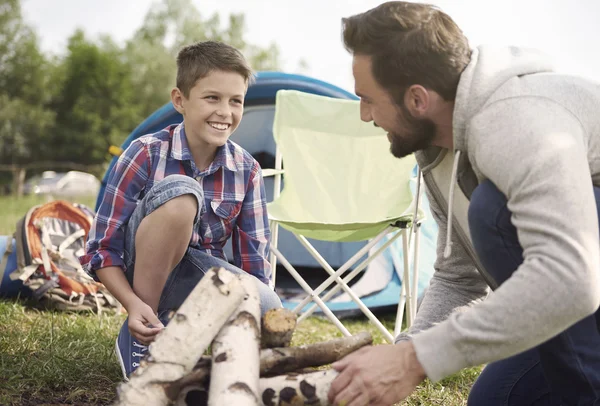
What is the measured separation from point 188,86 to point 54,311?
52.4 inches

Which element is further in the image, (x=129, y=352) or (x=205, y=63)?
(x=205, y=63)

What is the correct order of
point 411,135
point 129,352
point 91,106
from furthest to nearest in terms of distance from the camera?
point 91,106
point 129,352
point 411,135

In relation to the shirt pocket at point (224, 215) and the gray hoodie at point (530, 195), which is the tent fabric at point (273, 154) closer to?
the shirt pocket at point (224, 215)

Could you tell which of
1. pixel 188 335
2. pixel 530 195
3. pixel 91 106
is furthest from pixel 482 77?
pixel 91 106

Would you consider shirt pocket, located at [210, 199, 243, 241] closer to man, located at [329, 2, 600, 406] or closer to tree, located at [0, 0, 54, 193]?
man, located at [329, 2, 600, 406]

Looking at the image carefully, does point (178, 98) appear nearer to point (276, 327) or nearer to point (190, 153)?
point (190, 153)

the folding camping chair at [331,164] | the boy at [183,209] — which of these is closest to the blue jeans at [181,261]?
the boy at [183,209]

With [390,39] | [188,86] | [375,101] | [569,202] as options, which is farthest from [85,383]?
[569,202]

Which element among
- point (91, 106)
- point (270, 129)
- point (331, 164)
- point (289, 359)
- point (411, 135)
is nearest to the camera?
point (289, 359)

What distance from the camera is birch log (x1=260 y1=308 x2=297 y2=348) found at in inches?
54.6

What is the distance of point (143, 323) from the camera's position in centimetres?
178

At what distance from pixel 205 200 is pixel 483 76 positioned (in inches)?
41.6

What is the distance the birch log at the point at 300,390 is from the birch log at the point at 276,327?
100mm

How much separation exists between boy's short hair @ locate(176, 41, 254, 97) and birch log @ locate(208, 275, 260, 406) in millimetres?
1042
